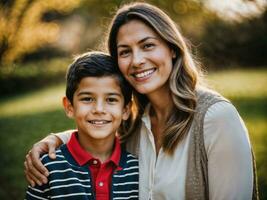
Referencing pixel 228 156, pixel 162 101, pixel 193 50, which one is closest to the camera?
pixel 228 156

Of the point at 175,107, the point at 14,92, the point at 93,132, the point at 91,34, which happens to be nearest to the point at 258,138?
the point at 175,107

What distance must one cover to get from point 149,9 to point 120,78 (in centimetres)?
54

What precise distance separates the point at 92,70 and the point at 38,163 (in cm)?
72

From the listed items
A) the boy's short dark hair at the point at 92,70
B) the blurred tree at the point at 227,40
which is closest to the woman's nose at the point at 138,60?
the boy's short dark hair at the point at 92,70

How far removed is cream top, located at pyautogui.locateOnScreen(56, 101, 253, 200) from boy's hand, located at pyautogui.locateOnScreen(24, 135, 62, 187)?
0.71m

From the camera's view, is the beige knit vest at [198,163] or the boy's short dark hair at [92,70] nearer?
the beige knit vest at [198,163]

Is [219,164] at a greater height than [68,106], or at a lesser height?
lesser

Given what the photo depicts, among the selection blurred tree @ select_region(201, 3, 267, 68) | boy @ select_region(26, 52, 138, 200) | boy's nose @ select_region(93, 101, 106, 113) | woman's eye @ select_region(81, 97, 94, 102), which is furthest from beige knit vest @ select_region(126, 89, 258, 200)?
blurred tree @ select_region(201, 3, 267, 68)

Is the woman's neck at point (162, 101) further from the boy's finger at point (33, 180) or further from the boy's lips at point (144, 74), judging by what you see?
the boy's finger at point (33, 180)

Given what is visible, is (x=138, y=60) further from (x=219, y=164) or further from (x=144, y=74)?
(x=219, y=164)

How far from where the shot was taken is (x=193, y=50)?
27.8ft

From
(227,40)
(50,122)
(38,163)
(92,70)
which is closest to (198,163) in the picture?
(92,70)

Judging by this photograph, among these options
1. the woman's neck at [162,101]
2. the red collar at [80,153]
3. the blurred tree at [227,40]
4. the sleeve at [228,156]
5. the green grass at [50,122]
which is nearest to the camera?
the sleeve at [228,156]

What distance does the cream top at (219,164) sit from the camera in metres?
2.66
